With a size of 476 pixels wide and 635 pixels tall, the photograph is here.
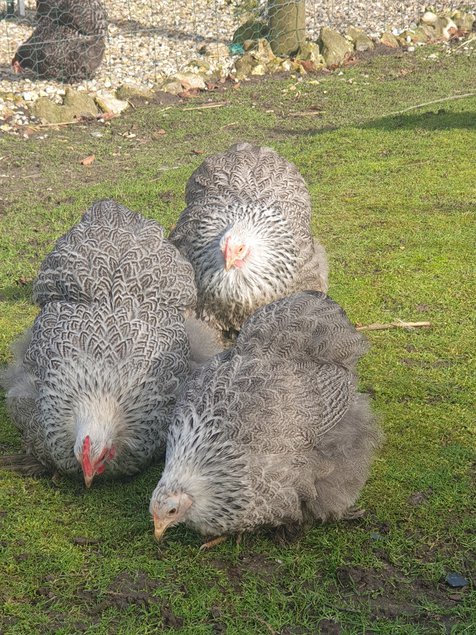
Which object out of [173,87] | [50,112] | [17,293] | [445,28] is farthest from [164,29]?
[17,293]

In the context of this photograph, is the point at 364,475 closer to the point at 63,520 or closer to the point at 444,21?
the point at 63,520

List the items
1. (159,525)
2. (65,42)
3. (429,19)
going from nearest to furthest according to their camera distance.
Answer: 1. (159,525)
2. (65,42)
3. (429,19)

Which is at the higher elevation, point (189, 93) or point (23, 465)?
point (189, 93)

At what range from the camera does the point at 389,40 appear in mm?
11758

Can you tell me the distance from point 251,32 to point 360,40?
1.46m

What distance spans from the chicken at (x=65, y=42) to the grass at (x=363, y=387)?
134 cm

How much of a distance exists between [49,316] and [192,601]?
5.49 ft

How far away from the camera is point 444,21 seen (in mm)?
12273

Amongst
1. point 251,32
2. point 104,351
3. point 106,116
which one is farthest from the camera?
point 251,32

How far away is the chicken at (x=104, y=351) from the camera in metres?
3.92

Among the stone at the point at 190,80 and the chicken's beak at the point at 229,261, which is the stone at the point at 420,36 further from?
the chicken's beak at the point at 229,261

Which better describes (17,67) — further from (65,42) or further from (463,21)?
(463,21)

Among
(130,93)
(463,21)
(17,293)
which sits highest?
(463,21)

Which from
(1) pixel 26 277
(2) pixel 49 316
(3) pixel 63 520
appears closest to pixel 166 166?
(1) pixel 26 277
